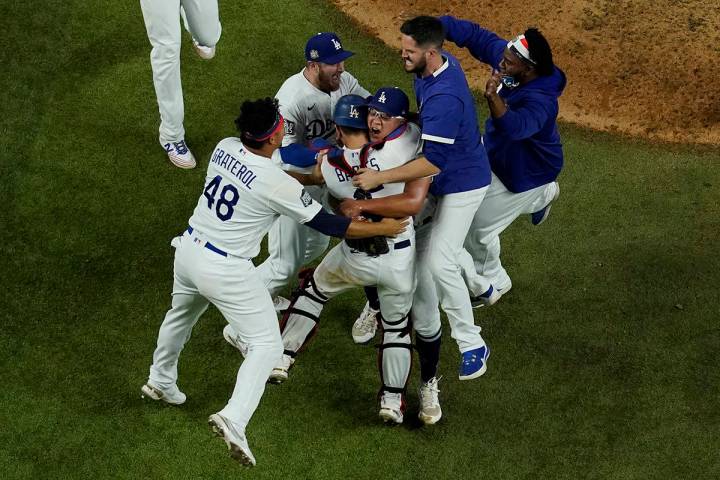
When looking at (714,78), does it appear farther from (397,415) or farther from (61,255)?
(61,255)

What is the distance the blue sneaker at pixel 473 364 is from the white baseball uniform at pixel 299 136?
1274mm

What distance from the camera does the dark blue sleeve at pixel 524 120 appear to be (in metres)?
5.84

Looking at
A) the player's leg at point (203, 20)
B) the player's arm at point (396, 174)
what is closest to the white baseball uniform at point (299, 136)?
the player's arm at point (396, 174)

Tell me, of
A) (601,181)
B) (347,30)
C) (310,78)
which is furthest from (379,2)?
(310,78)

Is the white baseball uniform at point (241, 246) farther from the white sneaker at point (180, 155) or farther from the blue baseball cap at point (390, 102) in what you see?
the white sneaker at point (180, 155)

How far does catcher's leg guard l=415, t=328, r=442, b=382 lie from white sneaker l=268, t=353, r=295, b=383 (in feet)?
2.74

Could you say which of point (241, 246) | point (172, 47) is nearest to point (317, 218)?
point (241, 246)

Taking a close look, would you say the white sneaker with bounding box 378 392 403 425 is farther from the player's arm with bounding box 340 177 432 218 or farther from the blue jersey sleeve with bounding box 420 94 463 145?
the blue jersey sleeve with bounding box 420 94 463 145

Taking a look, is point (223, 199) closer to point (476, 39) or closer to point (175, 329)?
point (175, 329)

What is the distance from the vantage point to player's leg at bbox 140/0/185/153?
300 inches

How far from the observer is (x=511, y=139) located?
242 inches

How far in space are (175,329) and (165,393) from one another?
20.2 inches

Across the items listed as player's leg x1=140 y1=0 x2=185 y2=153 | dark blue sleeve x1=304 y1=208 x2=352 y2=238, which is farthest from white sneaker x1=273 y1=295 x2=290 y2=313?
player's leg x1=140 y1=0 x2=185 y2=153

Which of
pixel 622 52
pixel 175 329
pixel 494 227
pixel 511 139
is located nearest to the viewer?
pixel 175 329
